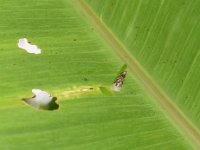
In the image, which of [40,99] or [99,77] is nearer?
[40,99]

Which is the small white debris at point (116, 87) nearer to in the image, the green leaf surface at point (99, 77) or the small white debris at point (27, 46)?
the green leaf surface at point (99, 77)

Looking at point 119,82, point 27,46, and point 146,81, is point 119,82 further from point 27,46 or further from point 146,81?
point 27,46

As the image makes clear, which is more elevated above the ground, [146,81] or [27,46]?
→ [27,46]

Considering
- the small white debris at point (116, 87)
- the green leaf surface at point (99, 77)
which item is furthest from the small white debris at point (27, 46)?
the small white debris at point (116, 87)

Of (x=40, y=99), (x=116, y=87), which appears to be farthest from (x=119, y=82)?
(x=40, y=99)

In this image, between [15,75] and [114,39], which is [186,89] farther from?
[15,75]

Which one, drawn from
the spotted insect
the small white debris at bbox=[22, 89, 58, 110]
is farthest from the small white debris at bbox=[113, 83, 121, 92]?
the small white debris at bbox=[22, 89, 58, 110]
